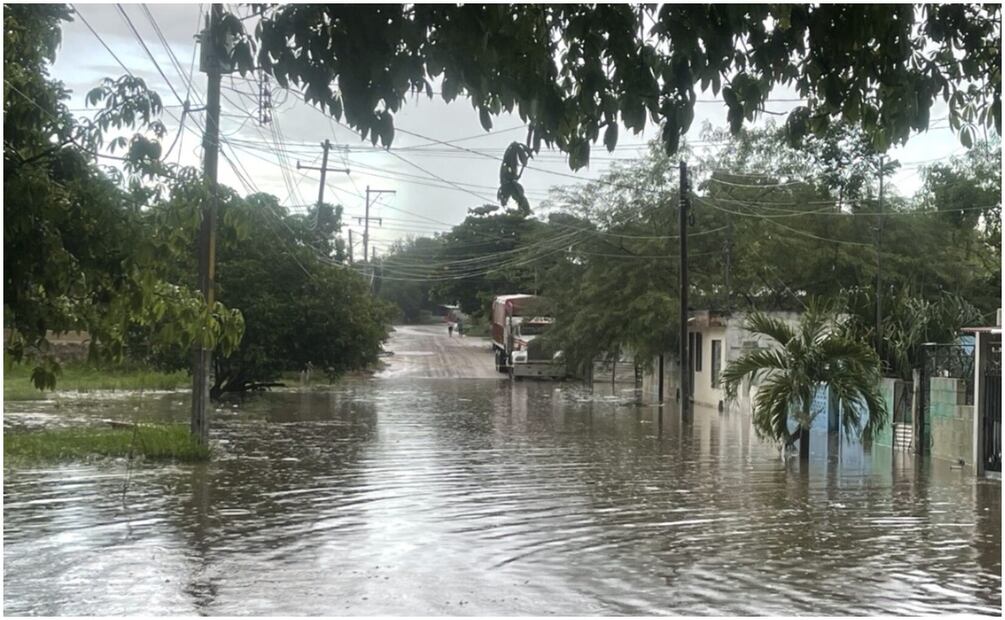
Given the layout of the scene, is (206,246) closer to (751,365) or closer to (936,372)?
(751,365)

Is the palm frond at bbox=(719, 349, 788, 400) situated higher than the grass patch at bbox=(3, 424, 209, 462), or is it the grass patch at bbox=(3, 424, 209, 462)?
the palm frond at bbox=(719, 349, 788, 400)

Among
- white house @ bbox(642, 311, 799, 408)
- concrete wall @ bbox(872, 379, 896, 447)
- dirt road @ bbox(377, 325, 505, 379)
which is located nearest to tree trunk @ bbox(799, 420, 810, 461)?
concrete wall @ bbox(872, 379, 896, 447)

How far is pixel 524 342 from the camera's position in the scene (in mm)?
45938

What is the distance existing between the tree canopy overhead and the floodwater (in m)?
3.52

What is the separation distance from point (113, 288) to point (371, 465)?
9.41m

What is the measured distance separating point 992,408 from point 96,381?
27546mm

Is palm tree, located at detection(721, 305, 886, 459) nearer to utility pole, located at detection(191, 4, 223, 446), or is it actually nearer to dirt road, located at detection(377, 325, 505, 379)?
utility pole, located at detection(191, 4, 223, 446)

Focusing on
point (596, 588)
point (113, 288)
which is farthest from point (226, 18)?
point (596, 588)

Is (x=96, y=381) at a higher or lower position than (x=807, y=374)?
lower

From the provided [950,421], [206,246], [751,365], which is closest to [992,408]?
[950,421]

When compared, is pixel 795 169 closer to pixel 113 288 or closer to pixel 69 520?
pixel 69 520

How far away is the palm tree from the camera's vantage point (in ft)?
55.1

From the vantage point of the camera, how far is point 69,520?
1124cm

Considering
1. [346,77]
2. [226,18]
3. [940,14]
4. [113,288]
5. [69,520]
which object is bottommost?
[69,520]
